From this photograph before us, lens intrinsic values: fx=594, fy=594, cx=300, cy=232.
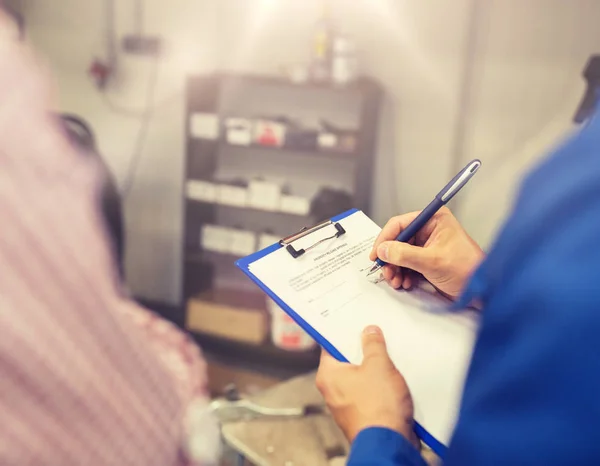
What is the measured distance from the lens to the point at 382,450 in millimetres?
447

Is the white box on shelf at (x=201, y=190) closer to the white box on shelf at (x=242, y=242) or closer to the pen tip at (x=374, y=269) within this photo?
the white box on shelf at (x=242, y=242)

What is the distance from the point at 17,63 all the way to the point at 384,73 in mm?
1277

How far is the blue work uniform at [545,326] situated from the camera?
0.21 m

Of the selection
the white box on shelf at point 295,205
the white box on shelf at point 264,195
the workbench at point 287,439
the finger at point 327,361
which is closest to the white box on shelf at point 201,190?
the white box on shelf at point 264,195

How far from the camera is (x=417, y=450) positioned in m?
0.48

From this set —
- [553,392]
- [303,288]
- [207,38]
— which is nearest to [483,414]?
[553,392]

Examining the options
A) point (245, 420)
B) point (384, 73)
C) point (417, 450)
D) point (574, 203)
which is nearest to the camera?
point (574, 203)

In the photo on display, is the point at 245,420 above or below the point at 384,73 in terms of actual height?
below

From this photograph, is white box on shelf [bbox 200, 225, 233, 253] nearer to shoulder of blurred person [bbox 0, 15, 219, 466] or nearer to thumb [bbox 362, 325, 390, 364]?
shoulder of blurred person [bbox 0, 15, 219, 466]

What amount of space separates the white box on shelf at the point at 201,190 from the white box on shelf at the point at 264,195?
0.12 m

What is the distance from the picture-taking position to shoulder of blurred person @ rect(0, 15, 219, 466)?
596 mm

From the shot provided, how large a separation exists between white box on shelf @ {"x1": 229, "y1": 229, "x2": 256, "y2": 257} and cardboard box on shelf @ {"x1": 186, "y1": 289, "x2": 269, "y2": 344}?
0.19 m

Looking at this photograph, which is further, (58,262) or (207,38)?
(207,38)

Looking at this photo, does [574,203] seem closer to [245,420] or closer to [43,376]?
[43,376]
